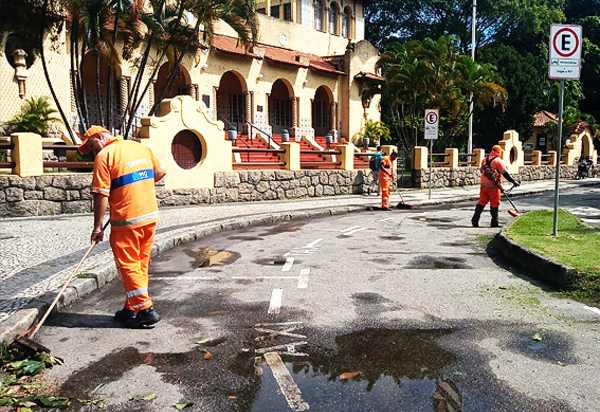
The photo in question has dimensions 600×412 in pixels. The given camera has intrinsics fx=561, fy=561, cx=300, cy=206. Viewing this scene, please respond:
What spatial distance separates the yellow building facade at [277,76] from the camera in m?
22.7

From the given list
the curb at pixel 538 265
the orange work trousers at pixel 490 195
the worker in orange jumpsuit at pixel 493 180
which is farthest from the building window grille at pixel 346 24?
the curb at pixel 538 265

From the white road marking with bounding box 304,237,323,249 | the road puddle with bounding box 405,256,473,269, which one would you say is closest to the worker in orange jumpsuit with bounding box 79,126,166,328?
the road puddle with bounding box 405,256,473,269

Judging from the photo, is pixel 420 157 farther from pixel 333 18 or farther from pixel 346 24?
pixel 346 24

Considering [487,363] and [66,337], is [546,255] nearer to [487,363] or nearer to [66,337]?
[487,363]

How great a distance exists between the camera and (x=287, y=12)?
3366 cm

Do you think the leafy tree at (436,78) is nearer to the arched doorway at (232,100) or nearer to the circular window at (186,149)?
the arched doorway at (232,100)

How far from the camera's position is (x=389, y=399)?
3504 millimetres

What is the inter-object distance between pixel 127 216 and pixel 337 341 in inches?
83.7

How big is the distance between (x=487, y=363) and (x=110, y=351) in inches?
113

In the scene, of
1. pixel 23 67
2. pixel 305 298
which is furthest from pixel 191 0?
pixel 305 298

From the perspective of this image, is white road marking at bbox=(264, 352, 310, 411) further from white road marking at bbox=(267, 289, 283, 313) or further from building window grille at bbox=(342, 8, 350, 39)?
building window grille at bbox=(342, 8, 350, 39)

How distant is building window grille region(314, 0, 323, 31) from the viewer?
34625 mm

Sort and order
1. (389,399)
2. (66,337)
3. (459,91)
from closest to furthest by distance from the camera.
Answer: (389,399), (66,337), (459,91)

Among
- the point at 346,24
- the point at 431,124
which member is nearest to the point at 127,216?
the point at 431,124
